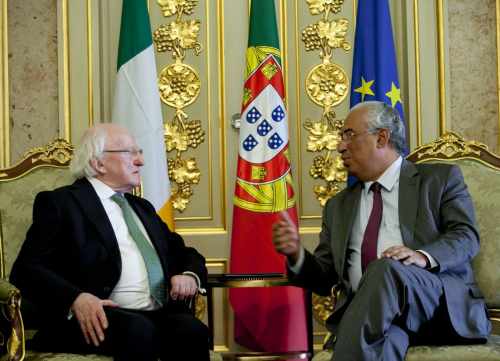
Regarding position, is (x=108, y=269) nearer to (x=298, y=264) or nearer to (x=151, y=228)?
(x=151, y=228)

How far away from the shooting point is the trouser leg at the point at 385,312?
2.38 m

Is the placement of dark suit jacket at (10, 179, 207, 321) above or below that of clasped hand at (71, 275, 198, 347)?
above

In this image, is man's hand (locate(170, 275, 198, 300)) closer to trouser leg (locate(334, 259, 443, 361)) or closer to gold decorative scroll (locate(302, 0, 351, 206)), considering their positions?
trouser leg (locate(334, 259, 443, 361))

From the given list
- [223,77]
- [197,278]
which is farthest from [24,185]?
[223,77]

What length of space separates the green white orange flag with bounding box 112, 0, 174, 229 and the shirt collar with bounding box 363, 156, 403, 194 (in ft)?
3.73

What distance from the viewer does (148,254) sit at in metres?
2.86

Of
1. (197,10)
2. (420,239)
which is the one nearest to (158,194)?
(197,10)

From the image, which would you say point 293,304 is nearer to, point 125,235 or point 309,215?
point 309,215

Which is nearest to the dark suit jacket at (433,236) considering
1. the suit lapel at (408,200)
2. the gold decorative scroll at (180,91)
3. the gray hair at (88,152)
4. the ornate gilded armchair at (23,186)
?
the suit lapel at (408,200)

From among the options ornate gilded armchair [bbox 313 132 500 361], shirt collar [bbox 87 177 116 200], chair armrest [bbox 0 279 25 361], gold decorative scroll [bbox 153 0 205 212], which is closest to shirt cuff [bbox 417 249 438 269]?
ornate gilded armchair [bbox 313 132 500 361]

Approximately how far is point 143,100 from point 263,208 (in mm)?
756

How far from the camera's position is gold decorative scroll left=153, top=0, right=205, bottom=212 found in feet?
13.9

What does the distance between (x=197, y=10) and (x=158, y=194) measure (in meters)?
1.10

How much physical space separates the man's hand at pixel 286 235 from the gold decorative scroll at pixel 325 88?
147cm
